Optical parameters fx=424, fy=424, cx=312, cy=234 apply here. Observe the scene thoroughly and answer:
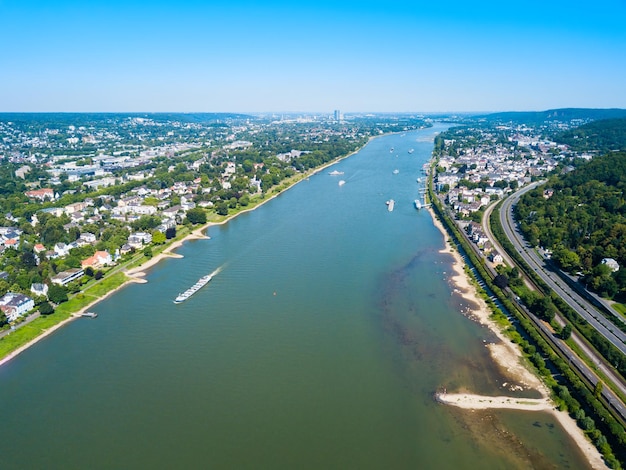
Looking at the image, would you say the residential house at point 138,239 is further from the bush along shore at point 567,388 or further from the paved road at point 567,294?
the paved road at point 567,294

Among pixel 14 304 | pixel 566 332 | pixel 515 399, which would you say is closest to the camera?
pixel 515 399

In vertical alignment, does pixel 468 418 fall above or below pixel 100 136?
below

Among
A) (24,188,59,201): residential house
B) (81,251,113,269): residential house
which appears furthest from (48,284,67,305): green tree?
(24,188,59,201): residential house

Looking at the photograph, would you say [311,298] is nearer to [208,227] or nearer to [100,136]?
[208,227]

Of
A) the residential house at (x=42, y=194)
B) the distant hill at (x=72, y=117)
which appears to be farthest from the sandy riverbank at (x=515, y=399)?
the distant hill at (x=72, y=117)

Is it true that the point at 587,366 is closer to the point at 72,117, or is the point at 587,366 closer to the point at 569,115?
the point at 569,115

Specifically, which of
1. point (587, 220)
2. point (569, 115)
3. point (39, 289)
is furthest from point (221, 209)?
point (569, 115)

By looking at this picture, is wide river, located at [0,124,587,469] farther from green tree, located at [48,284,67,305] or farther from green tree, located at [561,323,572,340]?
green tree, located at [561,323,572,340]

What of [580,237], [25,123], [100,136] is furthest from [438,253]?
[25,123]
